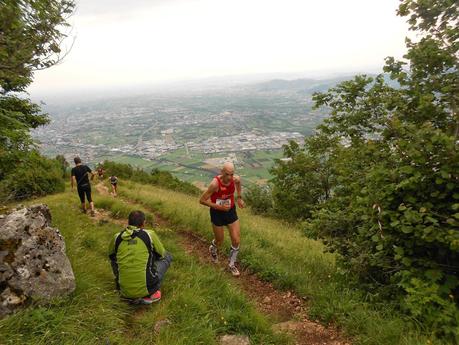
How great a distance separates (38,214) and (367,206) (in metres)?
5.13

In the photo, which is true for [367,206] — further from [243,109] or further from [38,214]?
[243,109]

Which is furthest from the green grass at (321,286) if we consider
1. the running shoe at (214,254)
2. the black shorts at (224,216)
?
the black shorts at (224,216)

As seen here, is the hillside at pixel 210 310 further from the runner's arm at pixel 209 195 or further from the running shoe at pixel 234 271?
the runner's arm at pixel 209 195

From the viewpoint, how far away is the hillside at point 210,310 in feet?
12.6

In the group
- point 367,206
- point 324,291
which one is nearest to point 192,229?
point 324,291

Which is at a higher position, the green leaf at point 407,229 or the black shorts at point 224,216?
the green leaf at point 407,229

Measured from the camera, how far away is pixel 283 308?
5.61m

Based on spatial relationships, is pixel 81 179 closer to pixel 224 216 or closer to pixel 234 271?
pixel 224 216

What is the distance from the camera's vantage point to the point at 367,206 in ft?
16.8

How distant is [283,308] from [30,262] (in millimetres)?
4134

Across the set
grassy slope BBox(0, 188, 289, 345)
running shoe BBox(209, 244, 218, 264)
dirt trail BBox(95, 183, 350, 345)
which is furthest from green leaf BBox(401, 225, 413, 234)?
running shoe BBox(209, 244, 218, 264)

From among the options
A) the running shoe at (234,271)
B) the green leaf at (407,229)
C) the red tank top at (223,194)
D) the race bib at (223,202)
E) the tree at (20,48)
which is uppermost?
the tree at (20,48)

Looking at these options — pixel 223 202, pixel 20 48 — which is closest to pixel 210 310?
pixel 223 202

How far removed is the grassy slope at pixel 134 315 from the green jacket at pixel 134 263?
252 millimetres
